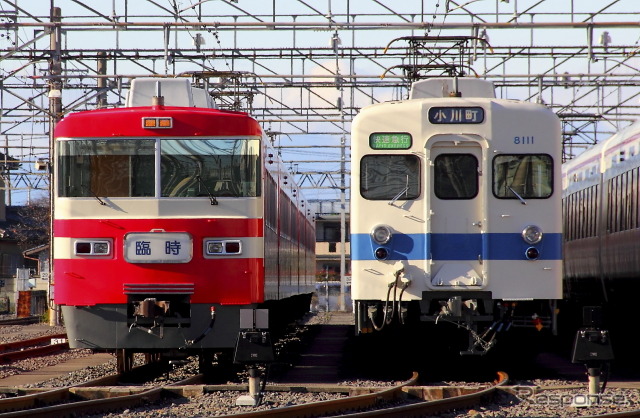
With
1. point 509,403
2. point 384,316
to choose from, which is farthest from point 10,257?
point 509,403

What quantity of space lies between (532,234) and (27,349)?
957 cm

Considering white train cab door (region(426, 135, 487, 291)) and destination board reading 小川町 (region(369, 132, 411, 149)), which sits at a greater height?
destination board reading 小川町 (region(369, 132, 411, 149))

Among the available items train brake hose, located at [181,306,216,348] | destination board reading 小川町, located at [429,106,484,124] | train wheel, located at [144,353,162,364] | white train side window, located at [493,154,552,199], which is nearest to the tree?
train wheel, located at [144,353,162,364]

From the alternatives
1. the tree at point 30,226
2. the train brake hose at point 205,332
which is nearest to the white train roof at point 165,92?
the train brake hose at point 205,332

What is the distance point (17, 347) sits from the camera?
19.1 meters

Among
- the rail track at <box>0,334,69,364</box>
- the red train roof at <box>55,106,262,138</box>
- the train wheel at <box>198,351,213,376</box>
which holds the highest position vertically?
the red train roof at <box>55,106,262,138</box>

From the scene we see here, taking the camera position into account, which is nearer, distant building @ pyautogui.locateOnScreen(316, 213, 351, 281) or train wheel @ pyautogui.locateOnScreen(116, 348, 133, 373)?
train wheel @ pyautogui.locateOnScreen(116, 348, 133, 373)

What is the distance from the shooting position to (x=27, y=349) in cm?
1770

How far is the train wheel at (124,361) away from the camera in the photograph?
12586 mm

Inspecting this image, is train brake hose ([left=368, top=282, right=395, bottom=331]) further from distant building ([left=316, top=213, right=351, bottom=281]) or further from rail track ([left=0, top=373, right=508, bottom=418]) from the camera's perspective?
distant building ([left=316, top=213, right=351, bottom=281])

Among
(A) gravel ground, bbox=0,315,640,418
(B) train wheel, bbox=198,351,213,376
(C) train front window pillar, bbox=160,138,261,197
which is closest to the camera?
(A) gravel ground, bbox=0,315,640,418

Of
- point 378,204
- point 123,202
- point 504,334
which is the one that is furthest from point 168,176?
point 504,334

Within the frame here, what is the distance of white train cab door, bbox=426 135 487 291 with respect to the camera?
11.8 meters

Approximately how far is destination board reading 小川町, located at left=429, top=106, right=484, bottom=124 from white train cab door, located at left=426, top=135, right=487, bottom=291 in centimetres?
19
